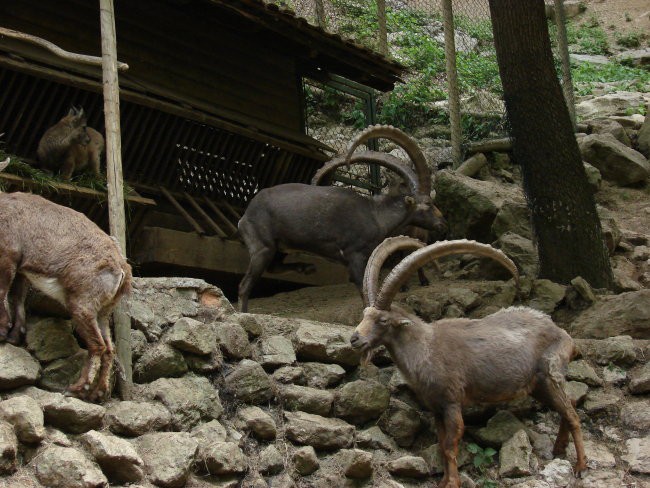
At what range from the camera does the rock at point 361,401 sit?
7.05 m

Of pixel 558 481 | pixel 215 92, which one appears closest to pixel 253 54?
pixel 215 92

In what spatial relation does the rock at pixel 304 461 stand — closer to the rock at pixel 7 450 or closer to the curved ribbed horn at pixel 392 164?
the rock at pixel 7 450

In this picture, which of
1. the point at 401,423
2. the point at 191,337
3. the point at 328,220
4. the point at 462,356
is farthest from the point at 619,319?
the point at 191,337

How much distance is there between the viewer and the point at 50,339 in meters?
6.05

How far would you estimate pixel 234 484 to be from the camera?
5.96m

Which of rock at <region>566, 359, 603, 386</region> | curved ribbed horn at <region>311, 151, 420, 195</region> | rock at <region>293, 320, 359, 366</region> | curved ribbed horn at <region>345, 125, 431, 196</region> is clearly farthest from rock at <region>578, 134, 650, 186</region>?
rock at <region>293, 320, 359, 366</region>

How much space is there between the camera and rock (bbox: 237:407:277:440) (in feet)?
21.2

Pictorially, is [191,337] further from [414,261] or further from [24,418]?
[414,261]

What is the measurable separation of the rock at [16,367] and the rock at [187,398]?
0.86m

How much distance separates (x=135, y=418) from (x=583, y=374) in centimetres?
400

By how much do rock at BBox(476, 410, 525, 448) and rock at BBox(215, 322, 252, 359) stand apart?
1997mm

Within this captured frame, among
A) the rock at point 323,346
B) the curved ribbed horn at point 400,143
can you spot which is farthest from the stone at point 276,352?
the curved ribbed horn at point 400,143

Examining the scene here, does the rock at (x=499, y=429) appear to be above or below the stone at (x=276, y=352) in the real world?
below

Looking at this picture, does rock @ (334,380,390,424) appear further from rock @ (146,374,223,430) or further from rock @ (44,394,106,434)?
rock @ (44,394,106,434)
